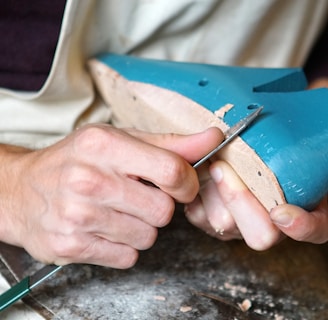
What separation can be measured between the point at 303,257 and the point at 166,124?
0.22 m

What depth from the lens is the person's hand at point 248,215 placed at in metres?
0.57

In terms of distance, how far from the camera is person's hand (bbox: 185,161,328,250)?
568 millimetres

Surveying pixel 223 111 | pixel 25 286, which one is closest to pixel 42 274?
pixel 25 286

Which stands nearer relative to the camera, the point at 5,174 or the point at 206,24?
the point at 5,174

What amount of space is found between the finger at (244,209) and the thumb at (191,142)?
43 millimetres

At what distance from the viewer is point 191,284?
2.17 ft

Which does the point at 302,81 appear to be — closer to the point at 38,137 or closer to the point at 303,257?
the point at 303,257

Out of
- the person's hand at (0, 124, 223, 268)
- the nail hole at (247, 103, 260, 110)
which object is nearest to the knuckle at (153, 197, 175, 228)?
the person's hand at (0, 124, 223, 268)

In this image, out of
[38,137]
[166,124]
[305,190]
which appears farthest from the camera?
[38,137]

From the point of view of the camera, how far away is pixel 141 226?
1.97 feet

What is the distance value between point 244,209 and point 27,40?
0.30 metres

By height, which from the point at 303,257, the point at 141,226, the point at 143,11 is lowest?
the point at 303,257

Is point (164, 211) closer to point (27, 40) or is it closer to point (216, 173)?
point (216, 173)

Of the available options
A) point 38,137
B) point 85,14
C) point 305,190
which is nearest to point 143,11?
point 85,14
